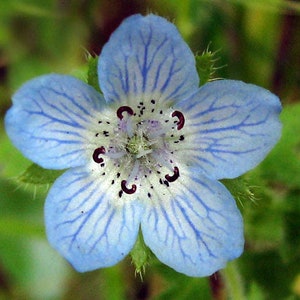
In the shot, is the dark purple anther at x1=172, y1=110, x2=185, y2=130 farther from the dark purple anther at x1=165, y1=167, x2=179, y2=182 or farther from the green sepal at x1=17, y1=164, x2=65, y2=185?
the green sepal at x1=17, y1=164, x2=65, y2=185

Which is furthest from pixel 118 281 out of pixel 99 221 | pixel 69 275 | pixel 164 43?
pixel 164 43

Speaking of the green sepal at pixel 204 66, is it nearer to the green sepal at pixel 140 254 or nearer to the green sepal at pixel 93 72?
the green sepal at pixel 93 72

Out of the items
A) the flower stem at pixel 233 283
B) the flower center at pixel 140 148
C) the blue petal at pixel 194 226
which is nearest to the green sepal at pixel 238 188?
the blue petal at pixel 194 226

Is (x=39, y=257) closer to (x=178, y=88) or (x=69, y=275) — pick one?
(x=69, y=275)

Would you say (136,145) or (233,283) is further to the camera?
(233,283)

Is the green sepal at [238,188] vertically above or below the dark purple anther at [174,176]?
above

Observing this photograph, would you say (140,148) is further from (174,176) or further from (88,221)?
(88,221)

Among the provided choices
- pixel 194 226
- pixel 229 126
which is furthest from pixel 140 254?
pixel 229 126
